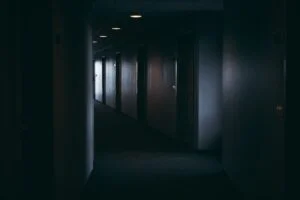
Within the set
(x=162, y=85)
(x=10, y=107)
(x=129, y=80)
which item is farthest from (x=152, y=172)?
(x=129, y=80)

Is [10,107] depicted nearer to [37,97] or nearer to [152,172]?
[37,97]

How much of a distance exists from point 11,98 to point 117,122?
11.7m

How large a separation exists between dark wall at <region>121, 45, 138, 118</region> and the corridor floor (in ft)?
12.7

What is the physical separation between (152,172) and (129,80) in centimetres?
888

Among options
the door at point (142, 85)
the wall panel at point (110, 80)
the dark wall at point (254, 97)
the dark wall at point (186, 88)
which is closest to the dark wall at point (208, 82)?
the dark wall at point (186, 88)

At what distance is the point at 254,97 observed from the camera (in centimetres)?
507

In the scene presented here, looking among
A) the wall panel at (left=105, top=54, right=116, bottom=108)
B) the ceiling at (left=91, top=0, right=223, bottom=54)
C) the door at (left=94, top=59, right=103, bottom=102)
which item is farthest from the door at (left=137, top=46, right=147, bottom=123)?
the door at (left=94, top=59, right=103, bottom=102)

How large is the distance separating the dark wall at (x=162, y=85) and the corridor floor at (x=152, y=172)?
601 millimetres

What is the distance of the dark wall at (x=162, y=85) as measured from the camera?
36.2ft

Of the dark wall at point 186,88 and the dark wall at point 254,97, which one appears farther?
the dark wall at point 186,88

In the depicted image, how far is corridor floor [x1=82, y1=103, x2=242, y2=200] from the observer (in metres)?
6.02

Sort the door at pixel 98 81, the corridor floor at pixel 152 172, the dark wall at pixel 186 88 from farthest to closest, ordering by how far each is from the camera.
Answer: the door at pixel 98 81
the dark wall at pixel 186 88
the corridor floor at pixel 152 172

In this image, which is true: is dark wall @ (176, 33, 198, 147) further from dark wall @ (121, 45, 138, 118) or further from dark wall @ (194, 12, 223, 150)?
dark wall @ (121, 45, 138, 118)

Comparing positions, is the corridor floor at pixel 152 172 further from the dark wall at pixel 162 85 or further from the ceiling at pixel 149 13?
the ceiling at pixel 149 13
